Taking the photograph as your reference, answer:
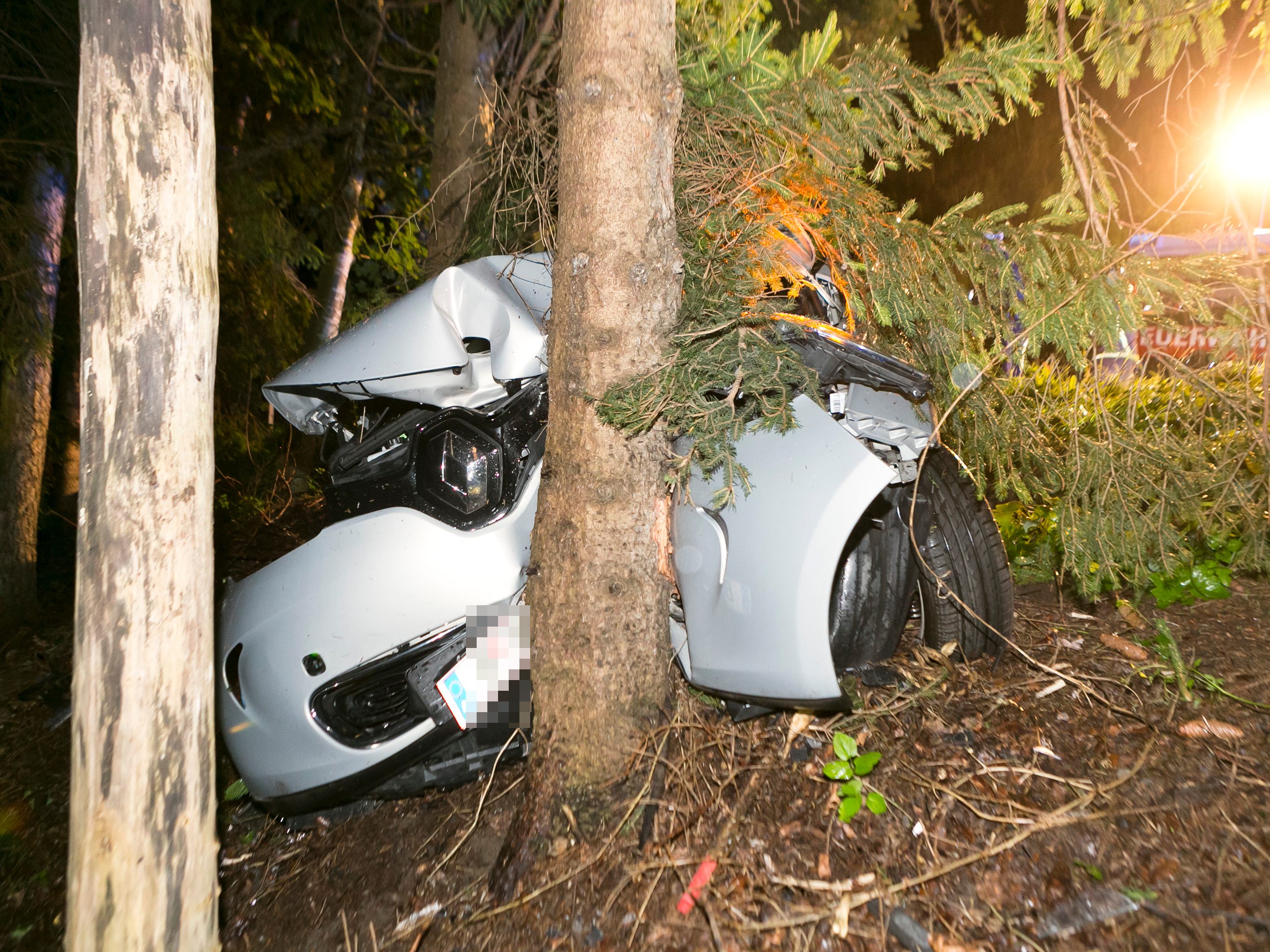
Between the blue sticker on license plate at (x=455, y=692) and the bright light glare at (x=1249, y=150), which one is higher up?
the bright light glare at (x=1249, y=150)

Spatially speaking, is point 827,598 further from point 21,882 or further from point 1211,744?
point 21,882

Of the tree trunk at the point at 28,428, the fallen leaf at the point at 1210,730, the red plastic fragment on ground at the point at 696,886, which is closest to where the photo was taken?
the red plastic fragment on ground at the point at 696,886

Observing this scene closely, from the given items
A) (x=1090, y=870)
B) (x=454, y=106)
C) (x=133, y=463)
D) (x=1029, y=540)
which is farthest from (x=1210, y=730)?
(x=454, y=106)

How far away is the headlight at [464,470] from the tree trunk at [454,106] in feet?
6.94

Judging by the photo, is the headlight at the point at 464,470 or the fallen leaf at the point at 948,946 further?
the headlight at the point at 464,470

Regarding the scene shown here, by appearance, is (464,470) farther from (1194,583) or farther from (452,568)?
(1194,583)

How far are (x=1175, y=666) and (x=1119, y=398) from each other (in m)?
1.12

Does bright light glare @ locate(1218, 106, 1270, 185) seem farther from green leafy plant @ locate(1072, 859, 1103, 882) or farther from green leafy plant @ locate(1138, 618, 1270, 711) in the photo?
green leafy plant @ locate(1072, 859, 1103, 882)

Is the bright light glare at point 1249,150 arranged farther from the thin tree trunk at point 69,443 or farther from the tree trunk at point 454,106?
the thin tree trunk at point 69,443

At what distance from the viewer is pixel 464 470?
2.61 meters

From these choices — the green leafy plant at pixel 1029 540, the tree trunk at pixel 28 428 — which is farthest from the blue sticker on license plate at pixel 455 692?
the tree trunk at pixel 28 428

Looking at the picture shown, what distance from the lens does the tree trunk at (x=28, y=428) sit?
5195mm

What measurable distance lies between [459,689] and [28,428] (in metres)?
4.81

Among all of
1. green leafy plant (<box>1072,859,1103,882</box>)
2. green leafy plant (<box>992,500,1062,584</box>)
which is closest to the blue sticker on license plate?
green leafy plant (<box>1072,859,1103,882</box>)
